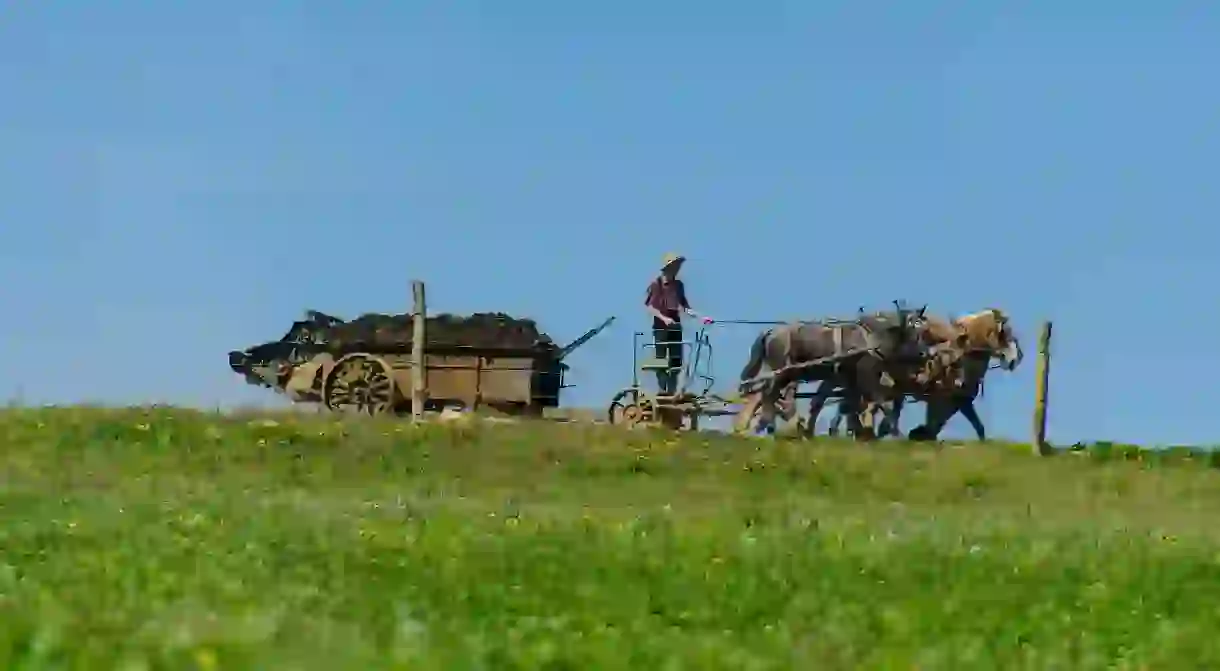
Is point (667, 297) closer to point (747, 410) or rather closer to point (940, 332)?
point (747, 410)

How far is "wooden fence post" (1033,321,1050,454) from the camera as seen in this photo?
2958cm

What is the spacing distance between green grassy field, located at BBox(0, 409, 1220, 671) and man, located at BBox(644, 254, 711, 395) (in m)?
3.26

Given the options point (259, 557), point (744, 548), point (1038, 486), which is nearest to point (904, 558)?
point (744, 548)

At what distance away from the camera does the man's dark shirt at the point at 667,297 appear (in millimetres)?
30562

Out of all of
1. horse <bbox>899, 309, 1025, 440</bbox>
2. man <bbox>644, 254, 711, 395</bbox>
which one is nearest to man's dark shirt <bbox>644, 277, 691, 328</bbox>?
man <bbox>644, 254, 711, 395</bbox>

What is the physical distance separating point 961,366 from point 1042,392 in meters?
2.52

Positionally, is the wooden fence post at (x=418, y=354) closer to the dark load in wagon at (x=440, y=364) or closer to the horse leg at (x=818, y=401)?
the dark load in wagon at (x=440, y=364)

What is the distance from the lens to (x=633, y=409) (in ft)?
105

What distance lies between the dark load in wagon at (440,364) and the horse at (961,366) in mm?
5411

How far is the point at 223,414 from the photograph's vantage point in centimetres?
2769

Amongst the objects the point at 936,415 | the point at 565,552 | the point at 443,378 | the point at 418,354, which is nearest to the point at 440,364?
the point at 443,378

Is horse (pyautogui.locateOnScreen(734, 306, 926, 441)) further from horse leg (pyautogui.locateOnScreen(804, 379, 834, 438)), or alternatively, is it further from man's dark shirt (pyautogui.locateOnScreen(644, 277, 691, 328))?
man's dark shirt (pyautogui.locateOnScreen(644, 277, 691, 328))

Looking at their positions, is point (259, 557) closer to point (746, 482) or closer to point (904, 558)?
point (904, 558)

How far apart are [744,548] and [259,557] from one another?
12.5 ft
